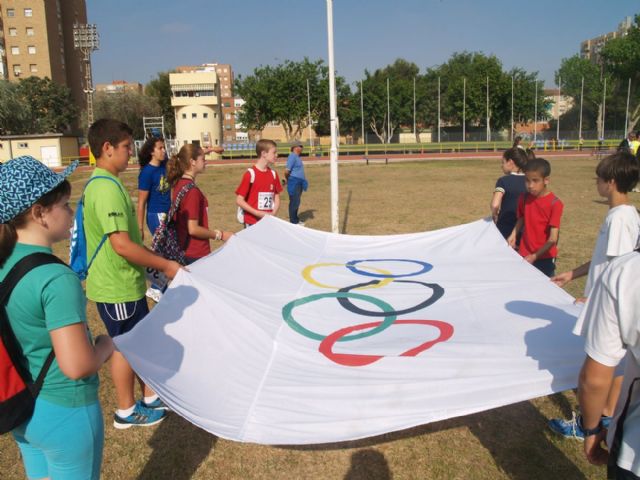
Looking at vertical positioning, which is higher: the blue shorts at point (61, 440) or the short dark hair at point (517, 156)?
the short dark hair at point (517, 156)

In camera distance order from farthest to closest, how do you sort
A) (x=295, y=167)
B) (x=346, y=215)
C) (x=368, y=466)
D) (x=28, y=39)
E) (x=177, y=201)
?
(x=28, y=39) → (x=346, y=215) → (x=295, y=167) → (x=177, y=201) → (x=368, y=466)

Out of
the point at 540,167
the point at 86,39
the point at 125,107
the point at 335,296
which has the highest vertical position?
the point at 86,39

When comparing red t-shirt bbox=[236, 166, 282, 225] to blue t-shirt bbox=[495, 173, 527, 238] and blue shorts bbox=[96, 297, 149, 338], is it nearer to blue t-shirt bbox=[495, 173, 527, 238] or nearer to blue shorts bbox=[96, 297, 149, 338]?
blue t-shirt bbox=[495, 173, 527, 238]

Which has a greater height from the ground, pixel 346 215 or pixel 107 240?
pixel 107 240

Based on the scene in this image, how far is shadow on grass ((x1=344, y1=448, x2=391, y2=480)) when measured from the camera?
10.9ft

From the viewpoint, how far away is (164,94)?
89.7 meters

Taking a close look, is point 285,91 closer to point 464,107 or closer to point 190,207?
point 464,107

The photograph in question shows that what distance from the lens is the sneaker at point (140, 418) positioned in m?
3.82

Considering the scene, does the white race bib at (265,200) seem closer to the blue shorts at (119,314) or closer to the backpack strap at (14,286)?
the blue shorts at (119,314)

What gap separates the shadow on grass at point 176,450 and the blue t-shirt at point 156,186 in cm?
263

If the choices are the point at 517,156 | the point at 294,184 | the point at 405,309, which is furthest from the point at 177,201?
the point at 294,184

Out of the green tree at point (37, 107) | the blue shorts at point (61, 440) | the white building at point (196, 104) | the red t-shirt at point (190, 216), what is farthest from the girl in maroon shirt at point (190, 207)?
the white building at point (196, 104)

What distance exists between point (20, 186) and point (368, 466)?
2.75m

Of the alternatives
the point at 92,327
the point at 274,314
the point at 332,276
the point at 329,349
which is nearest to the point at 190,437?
the point at 274,314
